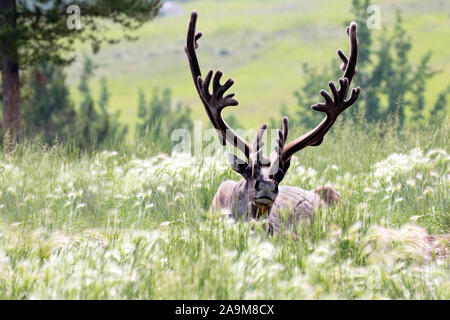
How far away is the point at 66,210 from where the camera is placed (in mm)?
6668

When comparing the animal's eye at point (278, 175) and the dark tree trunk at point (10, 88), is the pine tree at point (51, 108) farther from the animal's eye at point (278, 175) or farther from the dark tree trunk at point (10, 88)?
→ the animal's eye at point (278, 175)

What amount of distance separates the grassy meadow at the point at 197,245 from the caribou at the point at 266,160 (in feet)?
1.20

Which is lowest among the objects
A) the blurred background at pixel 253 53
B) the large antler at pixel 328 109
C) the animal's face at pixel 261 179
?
the animal's face at pixel 261 179

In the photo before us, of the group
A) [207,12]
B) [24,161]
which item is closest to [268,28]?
[207,12]

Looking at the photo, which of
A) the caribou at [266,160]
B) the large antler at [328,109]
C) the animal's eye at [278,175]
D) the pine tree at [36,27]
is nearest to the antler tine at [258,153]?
the caribou at [266,160]

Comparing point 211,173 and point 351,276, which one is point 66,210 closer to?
point 211,173

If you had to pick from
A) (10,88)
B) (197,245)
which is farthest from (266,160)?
(10,88)

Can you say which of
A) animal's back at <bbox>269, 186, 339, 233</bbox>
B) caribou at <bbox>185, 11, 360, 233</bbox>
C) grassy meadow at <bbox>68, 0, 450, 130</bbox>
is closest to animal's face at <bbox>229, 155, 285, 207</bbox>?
caribou at <bbox>185, 11, 360, 233</bbox>

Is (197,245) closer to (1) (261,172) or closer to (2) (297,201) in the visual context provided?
(1) (261,172)

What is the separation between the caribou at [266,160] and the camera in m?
5.83

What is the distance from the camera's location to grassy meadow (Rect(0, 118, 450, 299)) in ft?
13.7

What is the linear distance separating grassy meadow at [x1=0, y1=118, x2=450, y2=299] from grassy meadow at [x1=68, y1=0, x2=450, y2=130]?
180 ft

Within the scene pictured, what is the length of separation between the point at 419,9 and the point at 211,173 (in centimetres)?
9286
